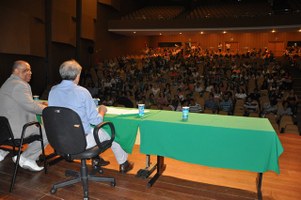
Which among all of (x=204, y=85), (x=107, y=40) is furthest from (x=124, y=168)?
(x=107, y=40)

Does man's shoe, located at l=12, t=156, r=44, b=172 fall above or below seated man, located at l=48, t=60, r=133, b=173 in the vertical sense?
below

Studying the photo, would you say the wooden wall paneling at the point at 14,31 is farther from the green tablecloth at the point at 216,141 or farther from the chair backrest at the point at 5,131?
the green tablecloth at the point at 216,141

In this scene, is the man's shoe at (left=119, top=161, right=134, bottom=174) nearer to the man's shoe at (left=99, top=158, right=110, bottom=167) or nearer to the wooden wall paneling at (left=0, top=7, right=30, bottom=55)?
the man's shoe at (left=99, top=158, right=110, bottom=167)

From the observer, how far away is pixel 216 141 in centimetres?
232

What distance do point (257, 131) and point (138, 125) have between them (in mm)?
1064

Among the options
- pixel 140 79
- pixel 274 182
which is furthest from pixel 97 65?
pixel 274 182

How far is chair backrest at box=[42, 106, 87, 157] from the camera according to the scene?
2.11 metres

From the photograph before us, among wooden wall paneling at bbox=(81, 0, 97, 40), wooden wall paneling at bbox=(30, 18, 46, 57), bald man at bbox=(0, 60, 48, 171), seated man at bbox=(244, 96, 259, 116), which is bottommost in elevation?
seated man at bbox=(244, 96, 259, 116)

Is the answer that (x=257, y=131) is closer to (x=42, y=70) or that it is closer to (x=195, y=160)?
(x=195, y=160)

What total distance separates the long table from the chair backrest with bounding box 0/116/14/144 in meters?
0.90

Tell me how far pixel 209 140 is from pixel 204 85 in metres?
7.39

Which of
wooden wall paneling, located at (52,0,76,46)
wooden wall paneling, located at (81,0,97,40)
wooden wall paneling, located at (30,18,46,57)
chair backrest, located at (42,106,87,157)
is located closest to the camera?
chair backrest, located at (42,106,87,157)

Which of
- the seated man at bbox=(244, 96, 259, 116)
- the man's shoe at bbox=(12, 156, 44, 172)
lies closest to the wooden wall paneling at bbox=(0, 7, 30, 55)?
the man's shoe at bbox=(12, 156, 44, 172)

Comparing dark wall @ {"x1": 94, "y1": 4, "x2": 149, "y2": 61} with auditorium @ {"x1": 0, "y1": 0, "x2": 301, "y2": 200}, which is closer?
auditorium @ {"x1": 0, "y1": 0, "x2": 301, "y2": 200}
